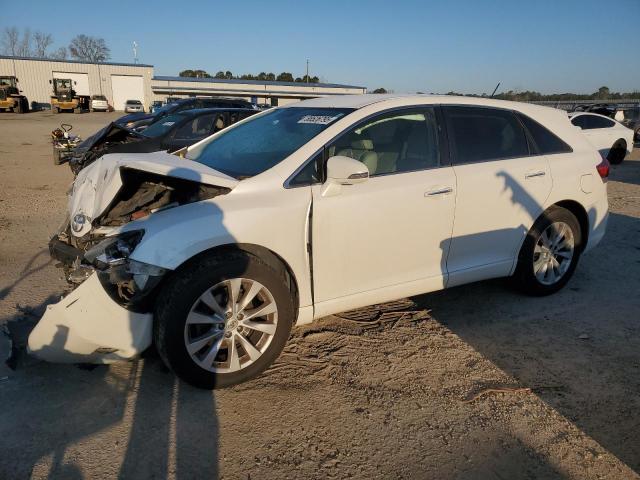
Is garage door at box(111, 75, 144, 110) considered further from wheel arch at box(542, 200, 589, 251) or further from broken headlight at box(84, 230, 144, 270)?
broken headlight at box(84, 230, 144, 270)

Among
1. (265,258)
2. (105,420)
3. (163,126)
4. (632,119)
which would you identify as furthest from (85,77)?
→ (105,420)

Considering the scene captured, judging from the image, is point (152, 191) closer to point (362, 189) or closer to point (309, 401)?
point (362, 189)

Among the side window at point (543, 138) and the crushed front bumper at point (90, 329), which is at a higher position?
the side window at point (543, 138)

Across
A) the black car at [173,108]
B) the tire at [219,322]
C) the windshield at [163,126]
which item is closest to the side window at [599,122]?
the black car at [173,108]

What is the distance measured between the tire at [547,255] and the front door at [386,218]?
983 millimetres

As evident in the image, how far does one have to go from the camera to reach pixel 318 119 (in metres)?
3.65

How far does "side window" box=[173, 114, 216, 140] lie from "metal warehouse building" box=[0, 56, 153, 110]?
1929 inches

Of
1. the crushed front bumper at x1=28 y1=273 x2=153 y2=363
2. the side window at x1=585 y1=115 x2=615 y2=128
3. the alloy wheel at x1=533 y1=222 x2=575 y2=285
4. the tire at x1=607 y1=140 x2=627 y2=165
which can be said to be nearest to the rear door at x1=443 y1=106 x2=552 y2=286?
the alloy wheel at x1=533 y1=222 x2=575 y2=285

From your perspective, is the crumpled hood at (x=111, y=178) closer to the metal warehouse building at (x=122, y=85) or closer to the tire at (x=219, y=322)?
the tire at (x=219, y=322)

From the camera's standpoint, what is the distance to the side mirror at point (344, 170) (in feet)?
10.2

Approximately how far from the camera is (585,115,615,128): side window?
1383 cm

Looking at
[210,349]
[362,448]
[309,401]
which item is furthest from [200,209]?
[362,448]

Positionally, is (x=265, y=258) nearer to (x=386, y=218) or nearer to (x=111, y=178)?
(x=386, y=218)

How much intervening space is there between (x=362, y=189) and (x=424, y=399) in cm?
142
